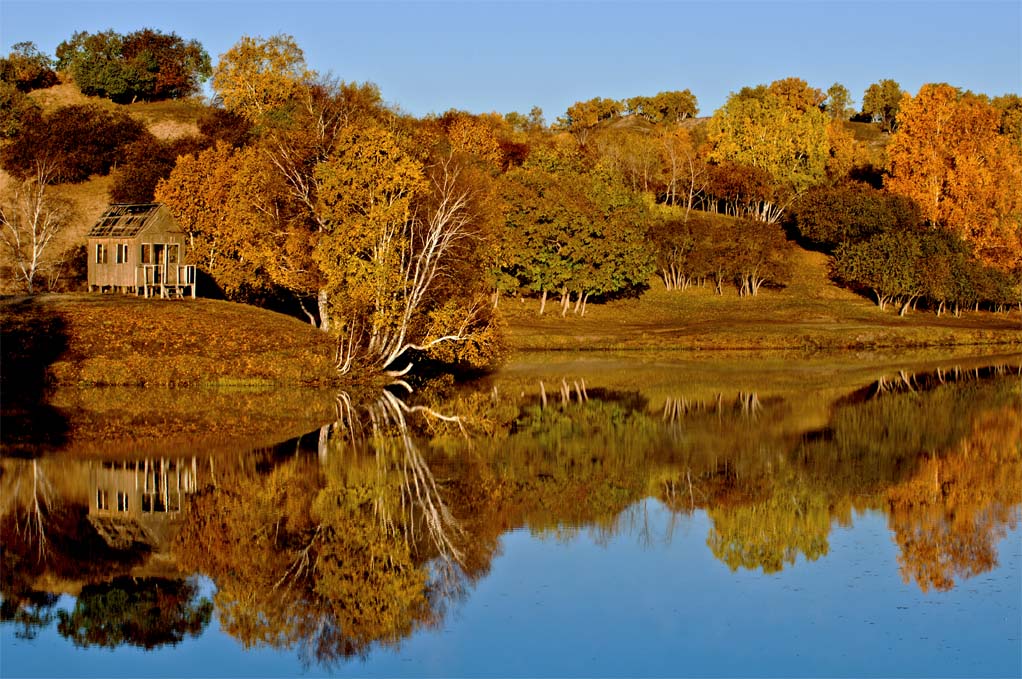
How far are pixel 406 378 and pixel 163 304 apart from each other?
38.9ft

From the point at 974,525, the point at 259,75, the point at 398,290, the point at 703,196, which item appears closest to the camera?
the point at 974,525

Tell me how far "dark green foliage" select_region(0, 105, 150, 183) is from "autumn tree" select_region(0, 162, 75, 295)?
7.38 feet

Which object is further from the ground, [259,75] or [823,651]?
[259,75]

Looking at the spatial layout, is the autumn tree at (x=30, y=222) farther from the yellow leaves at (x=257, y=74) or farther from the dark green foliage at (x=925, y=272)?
the dark green foliage at (x=925, y=272)

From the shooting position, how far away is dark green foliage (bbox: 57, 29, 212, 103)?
372 ft

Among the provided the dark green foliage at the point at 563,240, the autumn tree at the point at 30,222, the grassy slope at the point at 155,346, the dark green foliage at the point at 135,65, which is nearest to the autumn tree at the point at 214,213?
the grassy slope at the point at 155,346

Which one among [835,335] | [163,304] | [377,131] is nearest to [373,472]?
[377,131]

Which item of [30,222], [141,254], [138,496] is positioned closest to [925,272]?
[141,254]

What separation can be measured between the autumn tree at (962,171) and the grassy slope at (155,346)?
68.2 m

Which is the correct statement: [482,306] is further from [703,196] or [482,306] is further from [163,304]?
[703,196]

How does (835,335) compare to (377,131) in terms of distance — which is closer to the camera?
(377,131)

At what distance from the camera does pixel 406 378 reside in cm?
5500

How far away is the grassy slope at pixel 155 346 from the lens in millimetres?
48375

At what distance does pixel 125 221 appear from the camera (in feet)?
206
